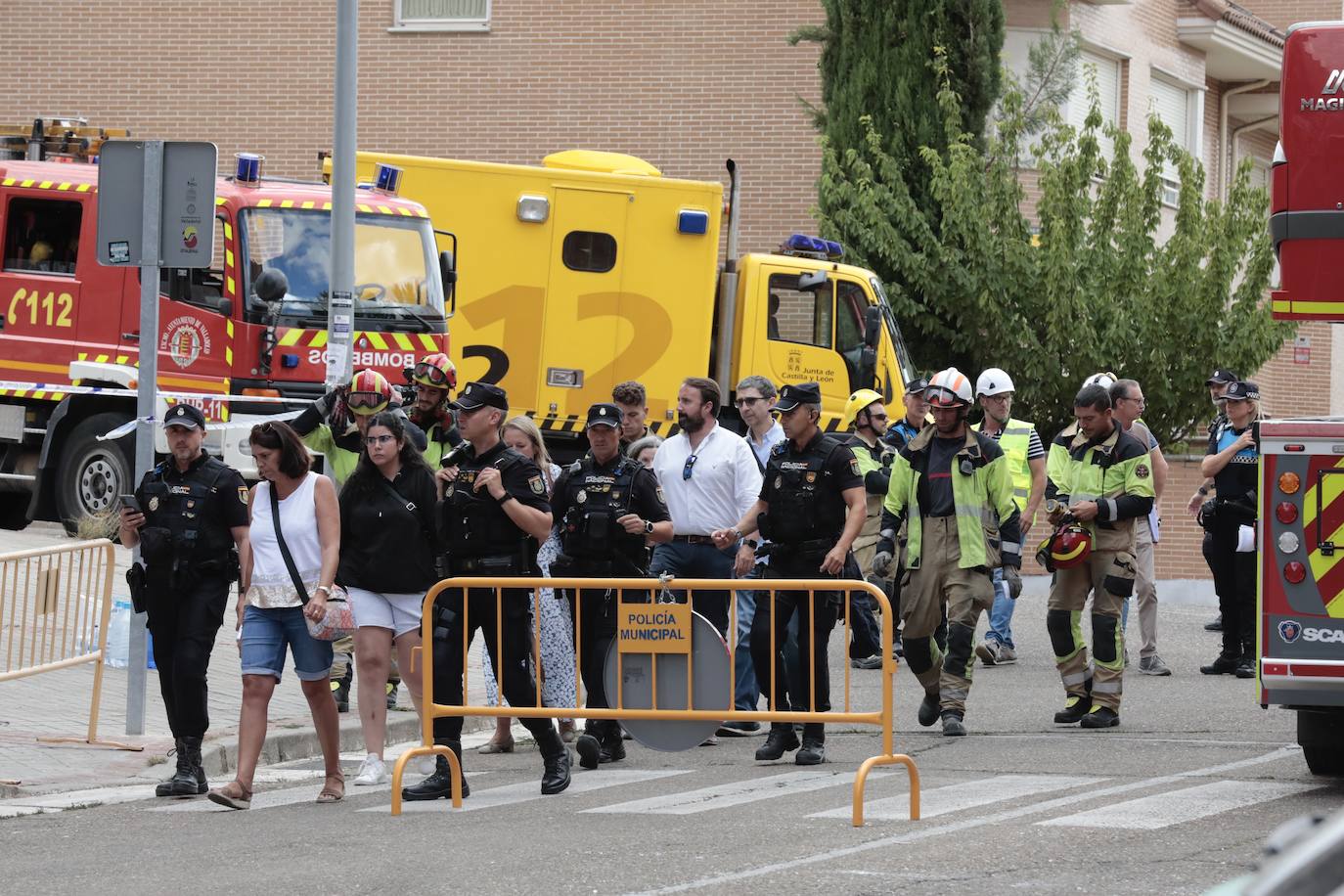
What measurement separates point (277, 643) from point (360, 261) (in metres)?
9.42

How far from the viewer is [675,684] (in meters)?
8.75

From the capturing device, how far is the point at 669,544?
10.8 m

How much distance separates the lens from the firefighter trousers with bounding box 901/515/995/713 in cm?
1066

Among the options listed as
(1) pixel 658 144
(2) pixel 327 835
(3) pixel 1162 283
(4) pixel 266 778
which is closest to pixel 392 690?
(4) pixel 266 778

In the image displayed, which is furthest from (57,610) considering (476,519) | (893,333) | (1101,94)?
(1101,94)

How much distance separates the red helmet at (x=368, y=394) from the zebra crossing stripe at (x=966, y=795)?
128 inches

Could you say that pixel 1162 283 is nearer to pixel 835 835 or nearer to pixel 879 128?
pixel 879 128

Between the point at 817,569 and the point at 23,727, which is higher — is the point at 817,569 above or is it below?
above

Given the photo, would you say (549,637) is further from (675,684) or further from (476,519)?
(675,684)

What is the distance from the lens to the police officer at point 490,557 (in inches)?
349

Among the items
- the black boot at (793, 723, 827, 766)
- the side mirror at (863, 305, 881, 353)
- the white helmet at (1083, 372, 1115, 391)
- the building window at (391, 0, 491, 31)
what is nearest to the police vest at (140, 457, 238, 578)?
the black boot at (793, 723, 827, 766)

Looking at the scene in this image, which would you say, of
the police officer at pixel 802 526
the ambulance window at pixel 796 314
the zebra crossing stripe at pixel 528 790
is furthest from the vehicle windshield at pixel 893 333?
the zebra crossing stripe at pixel 528 790

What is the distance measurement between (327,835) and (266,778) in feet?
7.15

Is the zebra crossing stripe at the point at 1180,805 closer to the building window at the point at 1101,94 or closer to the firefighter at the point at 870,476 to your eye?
the firefighter at the point at 870,476
